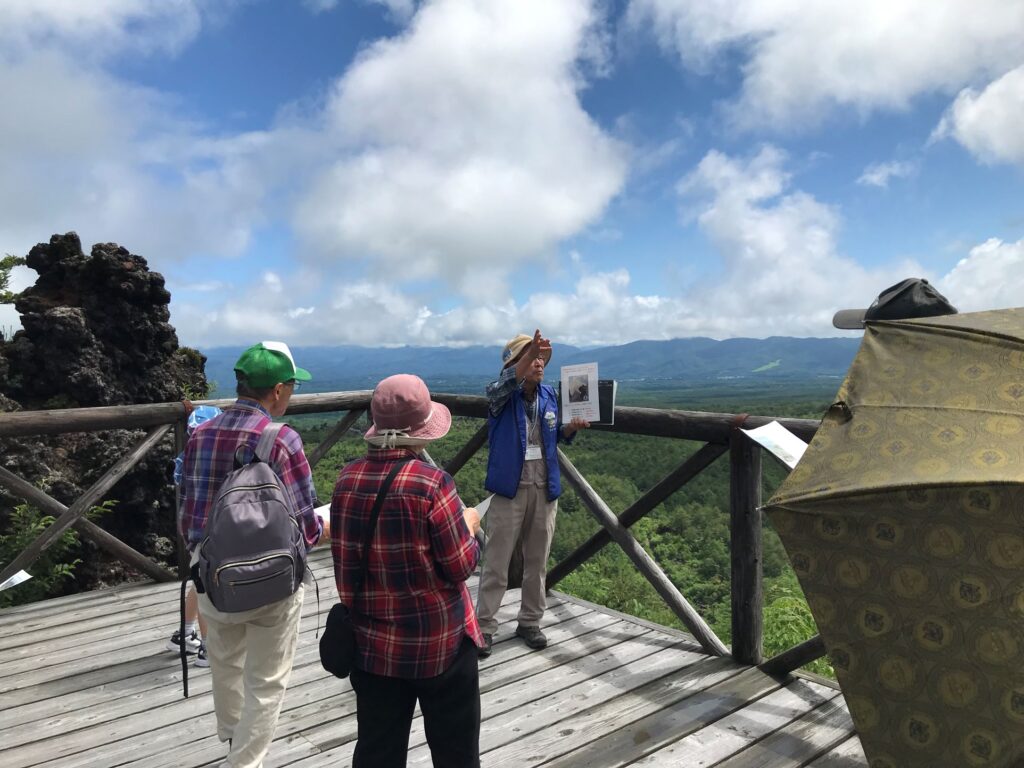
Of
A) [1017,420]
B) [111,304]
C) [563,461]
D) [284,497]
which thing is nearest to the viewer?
[1017,420]

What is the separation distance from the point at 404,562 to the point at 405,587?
0.09m

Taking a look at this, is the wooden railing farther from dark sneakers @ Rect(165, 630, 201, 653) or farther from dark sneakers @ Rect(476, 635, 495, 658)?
dark sneakers @ Rect(165, 630, 201, 653)

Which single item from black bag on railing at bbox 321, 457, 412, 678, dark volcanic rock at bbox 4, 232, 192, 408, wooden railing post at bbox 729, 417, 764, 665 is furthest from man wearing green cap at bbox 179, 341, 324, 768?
dark volcanic rock at bbox 4, 232, 192, 408

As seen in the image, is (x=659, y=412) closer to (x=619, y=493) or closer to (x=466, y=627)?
(x=466, y=627)

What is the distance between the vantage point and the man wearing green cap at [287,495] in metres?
2.42

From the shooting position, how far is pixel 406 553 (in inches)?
77.5

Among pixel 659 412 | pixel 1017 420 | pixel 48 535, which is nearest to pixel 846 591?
pixel 1017 420

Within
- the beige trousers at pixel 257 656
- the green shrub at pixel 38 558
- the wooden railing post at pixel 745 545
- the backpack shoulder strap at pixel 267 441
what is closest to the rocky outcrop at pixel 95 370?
the green shrub at pixel 38 558

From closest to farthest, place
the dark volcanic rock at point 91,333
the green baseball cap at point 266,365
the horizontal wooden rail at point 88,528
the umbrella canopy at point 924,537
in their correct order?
the umbrella canopy at point 924,537 < the green baseball cap at point 266,365 < the horizontal wooden rail at point 88,528 < the dark volcanic rock at point 91,333

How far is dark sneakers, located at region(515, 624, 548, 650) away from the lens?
4.04 m

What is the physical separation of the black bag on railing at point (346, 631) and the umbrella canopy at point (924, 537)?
1.11m

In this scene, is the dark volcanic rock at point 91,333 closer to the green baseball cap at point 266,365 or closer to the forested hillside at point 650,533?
A: the forested hillside at point 650,533

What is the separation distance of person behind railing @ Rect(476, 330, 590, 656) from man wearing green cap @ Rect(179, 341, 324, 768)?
150 centimetres

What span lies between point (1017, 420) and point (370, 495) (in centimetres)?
168
